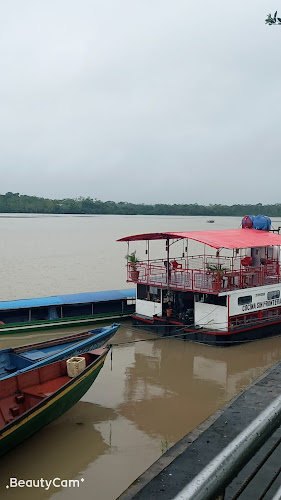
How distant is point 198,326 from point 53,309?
20.4 feet

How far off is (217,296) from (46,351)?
22.5 ft

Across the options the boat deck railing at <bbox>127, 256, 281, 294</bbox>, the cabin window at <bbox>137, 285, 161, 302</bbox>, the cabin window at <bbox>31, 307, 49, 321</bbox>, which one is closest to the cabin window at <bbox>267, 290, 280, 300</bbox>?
the boat deck railing at <bbox>127, 256, 281, 294</bbox>

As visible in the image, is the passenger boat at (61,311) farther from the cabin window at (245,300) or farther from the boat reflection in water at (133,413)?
the cabin window at (245,300)

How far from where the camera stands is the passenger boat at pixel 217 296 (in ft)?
52.3

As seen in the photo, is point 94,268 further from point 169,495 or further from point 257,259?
point 169,495

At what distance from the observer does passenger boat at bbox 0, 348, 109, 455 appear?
325 inches

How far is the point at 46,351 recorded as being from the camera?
11.6 meters

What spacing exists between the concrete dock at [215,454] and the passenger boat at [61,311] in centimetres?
1040

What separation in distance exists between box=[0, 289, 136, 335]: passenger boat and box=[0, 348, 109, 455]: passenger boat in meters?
7.73

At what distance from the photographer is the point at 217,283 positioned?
51.3 ft

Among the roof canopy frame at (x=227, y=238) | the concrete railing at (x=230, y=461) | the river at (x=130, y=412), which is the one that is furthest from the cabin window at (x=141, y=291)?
the concrete railing at (x=230, y=461)

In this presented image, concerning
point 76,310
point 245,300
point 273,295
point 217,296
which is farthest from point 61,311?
point 273,295

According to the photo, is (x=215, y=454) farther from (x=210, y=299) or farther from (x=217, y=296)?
(x=210, y=299)

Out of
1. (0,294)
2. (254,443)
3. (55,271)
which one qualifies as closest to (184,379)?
(254,443)
